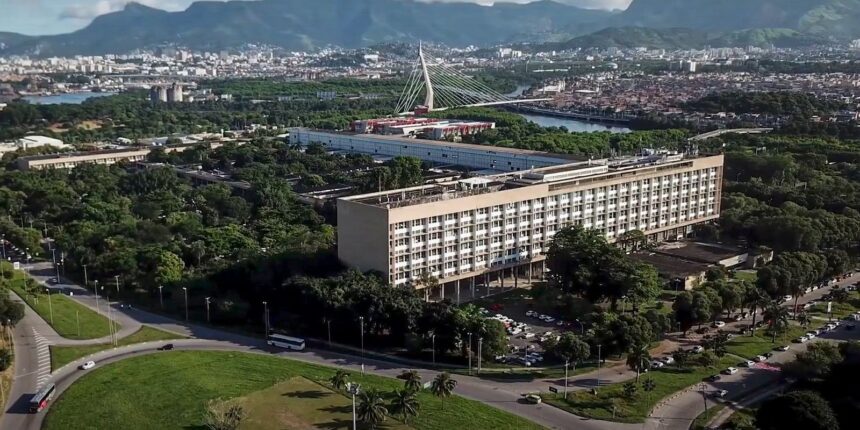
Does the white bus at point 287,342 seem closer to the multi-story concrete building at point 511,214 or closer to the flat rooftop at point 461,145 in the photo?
the multi-story concrete building at point 511,214

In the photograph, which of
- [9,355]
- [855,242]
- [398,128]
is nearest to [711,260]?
[855,242]

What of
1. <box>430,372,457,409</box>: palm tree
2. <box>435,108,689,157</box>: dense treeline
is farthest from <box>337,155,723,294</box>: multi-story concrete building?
<box>435,108,689,157</box>: dense treeline

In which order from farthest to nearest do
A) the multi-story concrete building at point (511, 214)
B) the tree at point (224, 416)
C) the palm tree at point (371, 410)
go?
the multi-story concrete building at point (511, 214) → the palm tree at point (371, 410) → the tree at point (224, 416)

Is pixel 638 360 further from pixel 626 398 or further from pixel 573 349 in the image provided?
pixel 573 349

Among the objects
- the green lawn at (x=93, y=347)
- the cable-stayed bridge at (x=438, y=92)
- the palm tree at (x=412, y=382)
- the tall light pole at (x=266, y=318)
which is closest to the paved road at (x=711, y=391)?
the palm tree at (x=412, y=382)

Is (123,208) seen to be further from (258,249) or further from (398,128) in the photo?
(398,128)
